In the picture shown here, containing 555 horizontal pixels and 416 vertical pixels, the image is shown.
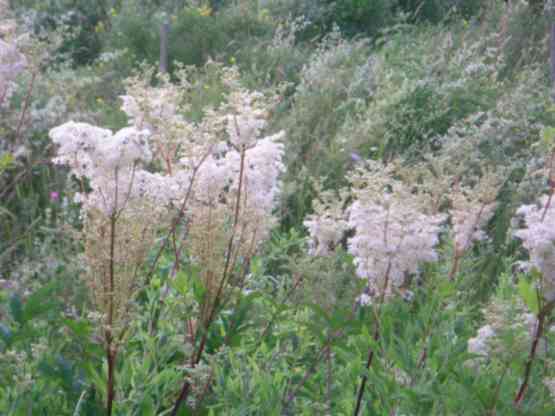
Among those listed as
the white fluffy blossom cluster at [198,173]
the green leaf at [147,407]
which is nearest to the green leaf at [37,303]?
the white fluffy blossom cluster at [198,173]


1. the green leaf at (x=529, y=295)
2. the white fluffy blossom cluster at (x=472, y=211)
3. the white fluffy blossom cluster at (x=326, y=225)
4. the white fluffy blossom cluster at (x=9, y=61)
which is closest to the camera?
the green leaf at (x=529, y=295)

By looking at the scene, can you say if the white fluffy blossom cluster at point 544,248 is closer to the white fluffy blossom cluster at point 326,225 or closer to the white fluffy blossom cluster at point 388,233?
the white fluffy blossom cluster at point 388,233

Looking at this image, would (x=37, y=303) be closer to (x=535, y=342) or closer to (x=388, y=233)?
(x=388, y=233)

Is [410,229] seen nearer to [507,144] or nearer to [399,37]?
[507,144]

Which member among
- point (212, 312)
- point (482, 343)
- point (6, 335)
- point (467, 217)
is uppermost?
point (467, 217)

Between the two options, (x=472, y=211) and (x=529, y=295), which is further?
(x=472, y=211)

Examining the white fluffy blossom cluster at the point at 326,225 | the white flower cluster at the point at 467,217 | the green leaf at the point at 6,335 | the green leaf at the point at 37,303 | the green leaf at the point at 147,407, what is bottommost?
the green leaf at the point at 147,407

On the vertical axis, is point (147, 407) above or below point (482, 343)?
below

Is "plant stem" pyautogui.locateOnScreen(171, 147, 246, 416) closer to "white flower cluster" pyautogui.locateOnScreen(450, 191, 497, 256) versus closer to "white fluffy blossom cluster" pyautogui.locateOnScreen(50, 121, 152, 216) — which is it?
"white fluffy blossom cluster" pyautogui.locateOnScreen(50, 121, 152, 216)

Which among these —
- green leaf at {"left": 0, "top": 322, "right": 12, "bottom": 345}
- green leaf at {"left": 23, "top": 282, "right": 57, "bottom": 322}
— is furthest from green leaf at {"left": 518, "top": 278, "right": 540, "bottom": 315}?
green leaf at {"left": 0, "top": 322, "right": 12, "bottom": 345}

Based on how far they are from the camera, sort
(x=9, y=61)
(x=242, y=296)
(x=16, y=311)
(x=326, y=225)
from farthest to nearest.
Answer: (x=9, y=61) → (x=326, y=225) → (x=242, y=296) → (x=16, y=311)

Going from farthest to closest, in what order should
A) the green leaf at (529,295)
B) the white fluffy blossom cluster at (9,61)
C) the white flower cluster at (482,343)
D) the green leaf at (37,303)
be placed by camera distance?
the white fluffy blossom cluster at (9,61) → the white flower cluster at (482,343) → the green leaf at (37,303) → the green leaf at (529,295)

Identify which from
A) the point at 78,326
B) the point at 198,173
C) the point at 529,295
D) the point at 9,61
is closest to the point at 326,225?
the point at 198,173

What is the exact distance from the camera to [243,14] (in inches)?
393
